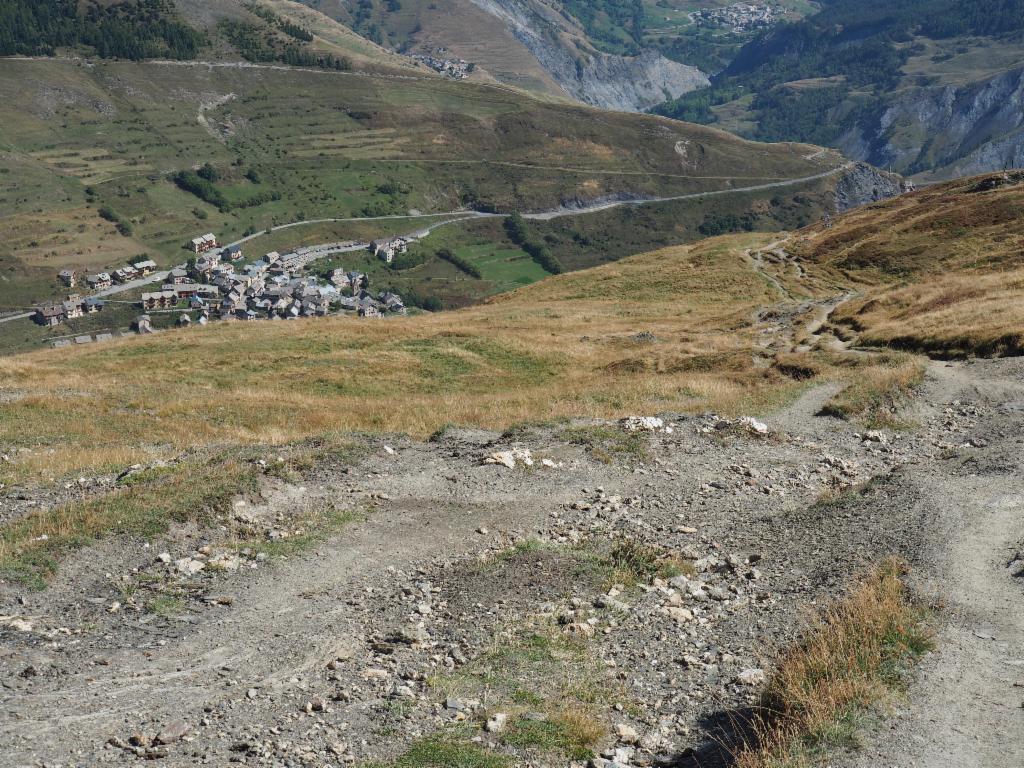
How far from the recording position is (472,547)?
19.1 meters

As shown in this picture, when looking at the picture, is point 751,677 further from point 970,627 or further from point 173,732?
point 173,732

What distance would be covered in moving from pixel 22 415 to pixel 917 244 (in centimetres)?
9288

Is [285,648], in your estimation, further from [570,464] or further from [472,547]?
[570,464]

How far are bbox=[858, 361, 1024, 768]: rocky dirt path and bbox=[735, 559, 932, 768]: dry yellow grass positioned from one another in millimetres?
415

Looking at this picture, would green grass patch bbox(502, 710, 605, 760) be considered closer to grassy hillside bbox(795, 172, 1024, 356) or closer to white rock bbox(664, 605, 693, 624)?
white rock bbox(664, 605, 693, 624)

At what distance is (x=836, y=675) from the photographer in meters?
12.0

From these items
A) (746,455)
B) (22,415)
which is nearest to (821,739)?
(746,455)

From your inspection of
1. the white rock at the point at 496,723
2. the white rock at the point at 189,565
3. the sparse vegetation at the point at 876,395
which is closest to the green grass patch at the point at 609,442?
the sparse vegetation at the point at 876,395

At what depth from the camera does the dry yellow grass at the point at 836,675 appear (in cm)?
1074

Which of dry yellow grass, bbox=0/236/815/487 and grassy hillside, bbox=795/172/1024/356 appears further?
grassy hillside, bbox=795/172/1024/356

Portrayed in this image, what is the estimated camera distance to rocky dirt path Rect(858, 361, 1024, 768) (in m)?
10.6

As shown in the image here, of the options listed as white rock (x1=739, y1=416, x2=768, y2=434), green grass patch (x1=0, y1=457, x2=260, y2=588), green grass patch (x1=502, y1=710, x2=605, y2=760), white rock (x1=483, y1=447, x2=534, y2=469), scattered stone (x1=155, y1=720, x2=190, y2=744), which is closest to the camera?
scattered stone (x1=155, y1=720, x2=190, y2=744)

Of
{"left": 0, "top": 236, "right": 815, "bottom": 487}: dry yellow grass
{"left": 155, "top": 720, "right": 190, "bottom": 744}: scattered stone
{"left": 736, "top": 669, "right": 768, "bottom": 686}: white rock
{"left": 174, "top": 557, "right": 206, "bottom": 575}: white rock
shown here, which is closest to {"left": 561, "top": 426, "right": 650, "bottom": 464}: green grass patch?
{"left": 0, "top": 236, "right": 815, "bottom": 487}: dry yellow grass

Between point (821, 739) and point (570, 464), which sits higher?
point (821, 739)
